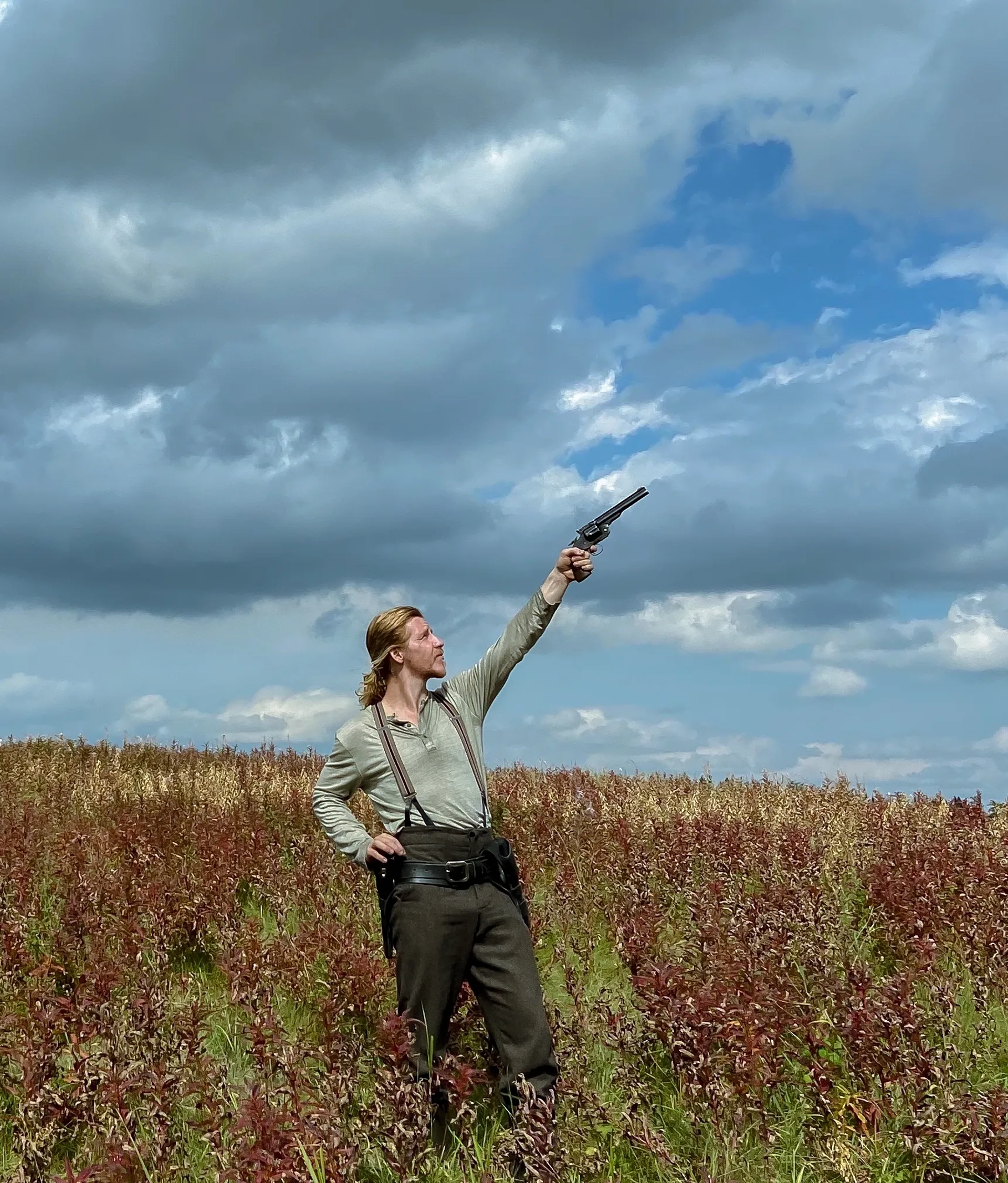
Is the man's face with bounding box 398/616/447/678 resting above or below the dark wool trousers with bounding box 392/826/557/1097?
above

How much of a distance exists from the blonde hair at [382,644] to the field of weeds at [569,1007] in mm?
1614

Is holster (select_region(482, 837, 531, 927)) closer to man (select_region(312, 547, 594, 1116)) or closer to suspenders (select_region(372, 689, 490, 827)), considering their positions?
man (select_region(312, 547, 594, 1116))

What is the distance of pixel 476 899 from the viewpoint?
5039 millimetres

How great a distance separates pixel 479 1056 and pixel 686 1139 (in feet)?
3.70

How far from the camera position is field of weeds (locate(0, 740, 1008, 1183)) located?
4.63 meters

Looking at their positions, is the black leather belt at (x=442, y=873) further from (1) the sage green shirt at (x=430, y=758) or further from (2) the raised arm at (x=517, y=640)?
(2) the raised arm at (x=517, y=640)

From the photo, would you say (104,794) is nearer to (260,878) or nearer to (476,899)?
(260,878)

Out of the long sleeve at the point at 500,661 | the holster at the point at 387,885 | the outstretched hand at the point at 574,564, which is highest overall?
the outstretched hand at the point at 574,564

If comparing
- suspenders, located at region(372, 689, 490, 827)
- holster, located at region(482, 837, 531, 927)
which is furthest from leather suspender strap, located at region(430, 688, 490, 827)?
holster, located at region(482, 837, 531, 927)

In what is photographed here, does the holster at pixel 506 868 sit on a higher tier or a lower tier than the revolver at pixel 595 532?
lower

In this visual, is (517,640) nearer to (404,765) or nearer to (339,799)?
(404,765)

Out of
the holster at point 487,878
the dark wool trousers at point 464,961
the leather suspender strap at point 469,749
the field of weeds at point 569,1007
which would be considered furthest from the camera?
the leather suspender strap at point 469,749

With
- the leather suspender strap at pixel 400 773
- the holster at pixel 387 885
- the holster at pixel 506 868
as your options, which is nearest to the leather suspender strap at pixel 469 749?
the holster at pixel 506 868

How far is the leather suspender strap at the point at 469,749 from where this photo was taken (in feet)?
17.5
